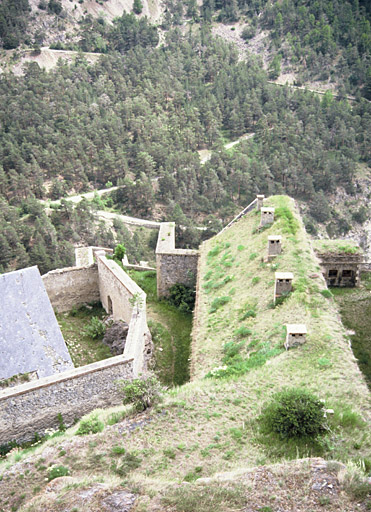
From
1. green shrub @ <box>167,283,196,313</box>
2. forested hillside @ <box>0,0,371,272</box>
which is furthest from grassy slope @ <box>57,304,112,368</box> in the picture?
forested hillside @ <box>0,0,371,272</box>

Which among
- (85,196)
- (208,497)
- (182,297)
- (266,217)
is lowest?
(85,196)

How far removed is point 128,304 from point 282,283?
7379 mm

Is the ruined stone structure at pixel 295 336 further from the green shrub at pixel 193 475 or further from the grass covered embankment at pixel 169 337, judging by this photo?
the grass covered embankment at pixel 169 337

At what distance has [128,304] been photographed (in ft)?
69.3

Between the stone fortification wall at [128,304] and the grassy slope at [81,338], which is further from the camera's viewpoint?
the grassy slope at [81,338]

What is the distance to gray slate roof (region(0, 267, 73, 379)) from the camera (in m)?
17.9

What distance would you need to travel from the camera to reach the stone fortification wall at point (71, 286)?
81.7 ft

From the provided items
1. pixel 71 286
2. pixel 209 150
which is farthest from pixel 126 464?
pixel 209 150

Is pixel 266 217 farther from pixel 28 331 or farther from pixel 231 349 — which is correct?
pixel 28 331

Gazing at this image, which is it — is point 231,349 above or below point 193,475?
above

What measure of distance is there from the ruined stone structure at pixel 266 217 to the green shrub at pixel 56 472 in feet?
47.2

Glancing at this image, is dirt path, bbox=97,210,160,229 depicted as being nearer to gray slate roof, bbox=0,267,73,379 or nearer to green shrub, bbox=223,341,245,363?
gray slate roof, bbox=0,267,73,379

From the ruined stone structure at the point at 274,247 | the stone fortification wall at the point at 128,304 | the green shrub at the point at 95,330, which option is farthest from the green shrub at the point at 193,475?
the green shrub at the point at 95,330

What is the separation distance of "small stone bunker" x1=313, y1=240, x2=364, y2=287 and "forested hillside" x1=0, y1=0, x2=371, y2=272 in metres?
32.3
